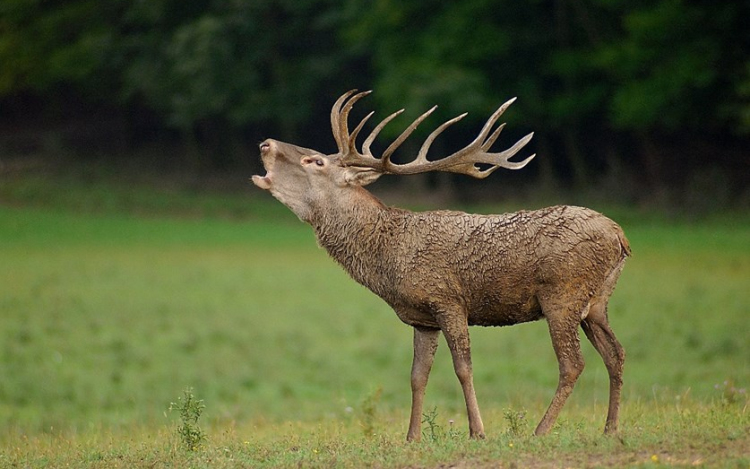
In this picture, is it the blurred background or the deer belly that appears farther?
the blurred background

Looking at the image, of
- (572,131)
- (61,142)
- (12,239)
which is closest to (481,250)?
(12,239)

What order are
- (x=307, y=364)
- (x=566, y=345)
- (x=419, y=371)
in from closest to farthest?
(x=566, y=345) → (x=419, y=371) → (x=307, y=364)

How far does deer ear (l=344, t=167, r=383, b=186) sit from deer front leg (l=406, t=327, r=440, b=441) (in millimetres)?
1299

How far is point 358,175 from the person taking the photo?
9.80 m

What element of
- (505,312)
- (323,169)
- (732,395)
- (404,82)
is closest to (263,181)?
(323,169)

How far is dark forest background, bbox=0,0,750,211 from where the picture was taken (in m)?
36.6

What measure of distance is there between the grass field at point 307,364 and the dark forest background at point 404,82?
5234mm

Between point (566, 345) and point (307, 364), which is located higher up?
point (307, 364)

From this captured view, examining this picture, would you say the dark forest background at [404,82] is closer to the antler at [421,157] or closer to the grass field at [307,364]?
the grass field at [307,364]

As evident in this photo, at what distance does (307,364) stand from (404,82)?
23565 mm

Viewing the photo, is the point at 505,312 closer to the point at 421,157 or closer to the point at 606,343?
the point at 606,343

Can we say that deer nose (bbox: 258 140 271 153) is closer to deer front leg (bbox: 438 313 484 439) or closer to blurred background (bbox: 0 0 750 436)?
deer front leg (bbox: 438 313 484 439)

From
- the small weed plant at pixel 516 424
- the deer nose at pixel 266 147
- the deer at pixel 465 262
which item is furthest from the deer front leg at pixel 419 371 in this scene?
the deer nose at pixel 266 147

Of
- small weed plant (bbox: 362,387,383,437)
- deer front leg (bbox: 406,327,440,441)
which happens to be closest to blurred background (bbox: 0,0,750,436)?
small weed plant (bbox: 362,387,383,437)
